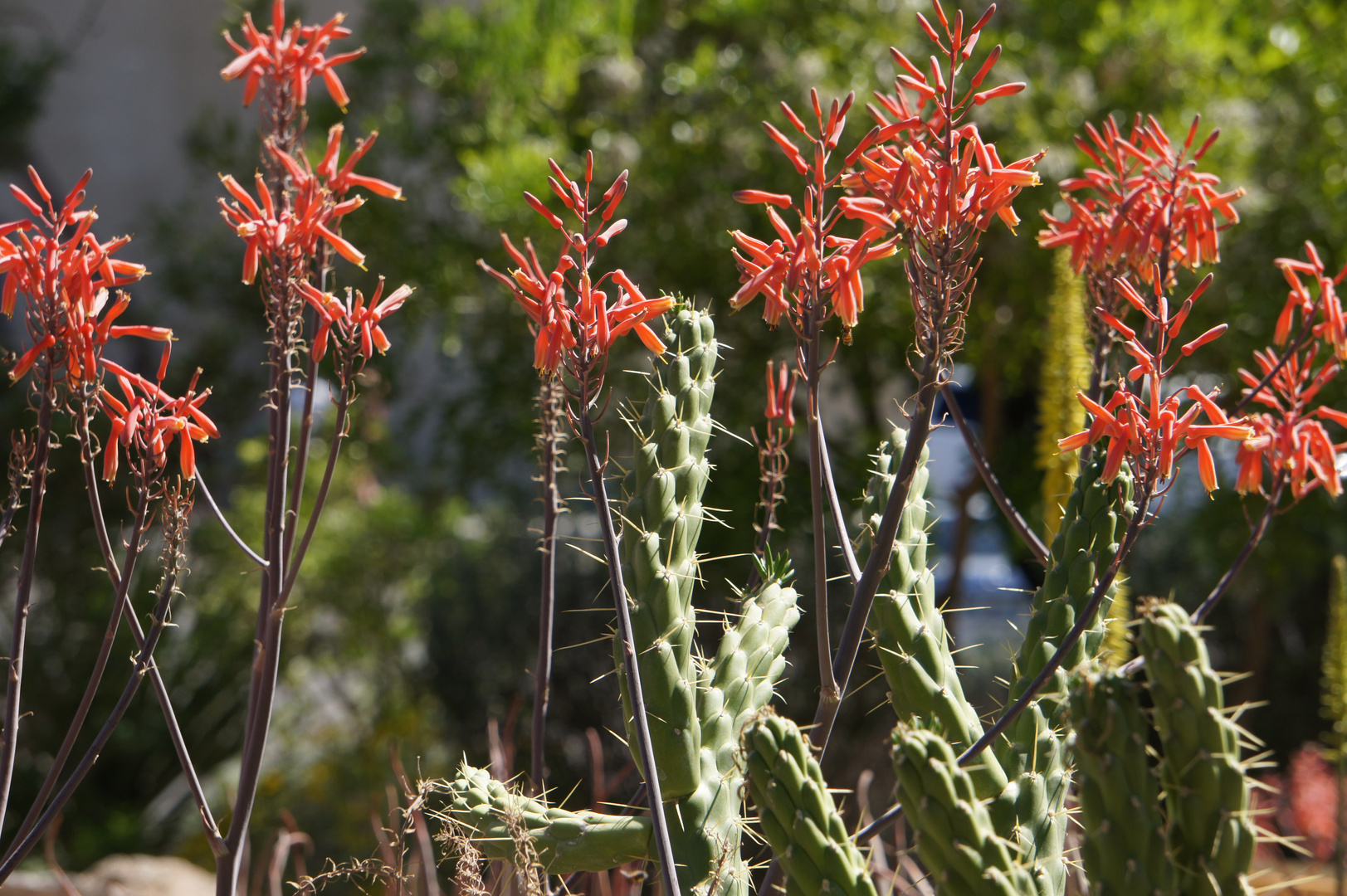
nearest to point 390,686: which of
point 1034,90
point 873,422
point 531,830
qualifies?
point 873,422

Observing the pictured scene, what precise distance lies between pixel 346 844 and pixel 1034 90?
423 cm

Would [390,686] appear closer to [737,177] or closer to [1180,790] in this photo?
[737,177]

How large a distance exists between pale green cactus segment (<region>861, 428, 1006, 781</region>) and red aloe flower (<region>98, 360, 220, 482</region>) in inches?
26.5

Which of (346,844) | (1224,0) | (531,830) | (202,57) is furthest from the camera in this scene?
(202,57)

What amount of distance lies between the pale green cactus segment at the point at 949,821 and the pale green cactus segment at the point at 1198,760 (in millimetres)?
140

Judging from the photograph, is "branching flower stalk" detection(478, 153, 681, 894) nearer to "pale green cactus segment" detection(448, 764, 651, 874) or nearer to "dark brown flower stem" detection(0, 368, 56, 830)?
"pale green cactus segment" detection(448, 764, 651, 874)

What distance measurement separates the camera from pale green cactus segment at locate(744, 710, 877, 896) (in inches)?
32.7

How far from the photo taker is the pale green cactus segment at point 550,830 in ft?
3.33

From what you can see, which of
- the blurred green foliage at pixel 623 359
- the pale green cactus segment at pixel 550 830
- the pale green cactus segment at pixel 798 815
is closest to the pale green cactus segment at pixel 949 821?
the pale green cactus segment at pixel 798 815

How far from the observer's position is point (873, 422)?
15.3 feet

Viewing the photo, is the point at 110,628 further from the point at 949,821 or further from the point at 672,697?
the point at 949,821

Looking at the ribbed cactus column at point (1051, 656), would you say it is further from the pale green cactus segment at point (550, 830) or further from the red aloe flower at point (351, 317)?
the red aloe flower at point (351, 317)

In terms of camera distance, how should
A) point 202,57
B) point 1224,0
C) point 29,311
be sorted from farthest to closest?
point 202,57, point 1224,0, point 29,311

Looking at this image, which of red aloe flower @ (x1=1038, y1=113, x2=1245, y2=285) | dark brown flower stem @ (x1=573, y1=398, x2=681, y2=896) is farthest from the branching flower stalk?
red aloe flower @ (x1=1038, y1=113, x2=1245, y2=285)
